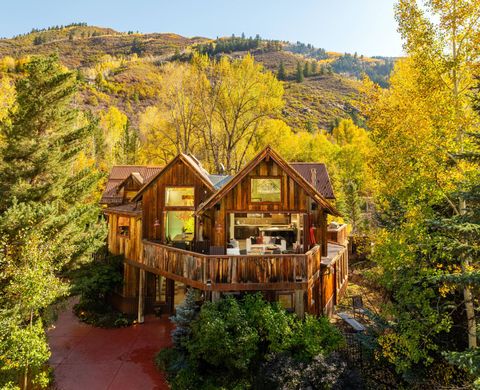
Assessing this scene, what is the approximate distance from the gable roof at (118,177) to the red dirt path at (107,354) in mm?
7051

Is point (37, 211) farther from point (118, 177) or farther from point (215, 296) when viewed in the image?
point (118, 177)

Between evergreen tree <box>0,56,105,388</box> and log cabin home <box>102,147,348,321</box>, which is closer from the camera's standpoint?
evergreen tree <box>0,56,105,388</box>

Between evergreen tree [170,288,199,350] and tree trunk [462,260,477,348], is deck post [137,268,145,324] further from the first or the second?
tree trunk [462,260,477,348]

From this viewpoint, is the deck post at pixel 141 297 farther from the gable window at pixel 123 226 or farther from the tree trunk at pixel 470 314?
the tree trunk at pixel 470 314

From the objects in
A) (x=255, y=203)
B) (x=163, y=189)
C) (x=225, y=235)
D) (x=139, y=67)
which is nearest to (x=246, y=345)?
(x=225, y=235)

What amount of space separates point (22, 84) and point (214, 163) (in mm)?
18140

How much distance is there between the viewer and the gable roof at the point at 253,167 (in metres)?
13.6

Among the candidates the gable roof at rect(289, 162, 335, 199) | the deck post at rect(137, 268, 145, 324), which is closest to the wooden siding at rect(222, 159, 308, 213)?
the gable roof at rect(289, 162, 335, 199)

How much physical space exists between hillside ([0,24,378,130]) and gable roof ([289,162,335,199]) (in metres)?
24.3

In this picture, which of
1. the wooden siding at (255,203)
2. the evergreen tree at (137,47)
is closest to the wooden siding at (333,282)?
the wooden siding at (255,203)

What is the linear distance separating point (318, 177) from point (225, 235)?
7.91m

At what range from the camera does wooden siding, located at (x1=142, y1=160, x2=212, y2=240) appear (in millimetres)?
15992

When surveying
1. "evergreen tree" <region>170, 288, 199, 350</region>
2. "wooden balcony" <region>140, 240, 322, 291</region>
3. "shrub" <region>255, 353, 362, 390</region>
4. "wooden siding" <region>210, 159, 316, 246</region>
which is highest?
"wooden siding" <region>210, 159, 316, 246</region>

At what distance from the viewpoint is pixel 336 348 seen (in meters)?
11.9
